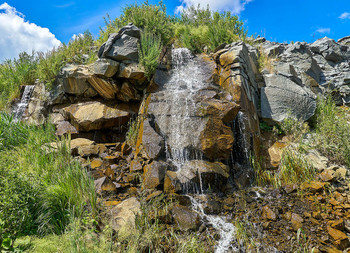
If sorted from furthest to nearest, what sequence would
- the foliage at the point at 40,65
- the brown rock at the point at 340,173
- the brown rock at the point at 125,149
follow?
the foliage at the point at 40,65 → the brown rock at the point at 125,149 → the brown rock at the point at 340,173

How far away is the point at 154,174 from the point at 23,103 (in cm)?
704

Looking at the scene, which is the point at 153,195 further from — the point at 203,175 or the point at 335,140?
the point at 335,140

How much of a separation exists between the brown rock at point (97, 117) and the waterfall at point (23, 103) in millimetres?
2877

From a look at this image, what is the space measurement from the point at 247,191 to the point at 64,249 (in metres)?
3.41

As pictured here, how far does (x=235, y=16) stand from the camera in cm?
928

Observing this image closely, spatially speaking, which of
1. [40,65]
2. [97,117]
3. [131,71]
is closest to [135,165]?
[97,117]

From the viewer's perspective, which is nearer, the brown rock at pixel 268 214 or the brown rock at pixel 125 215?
the brown rock at pixel 125 215

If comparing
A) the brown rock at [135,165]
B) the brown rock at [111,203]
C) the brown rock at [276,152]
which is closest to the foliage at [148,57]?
the brown rock at [135,165]

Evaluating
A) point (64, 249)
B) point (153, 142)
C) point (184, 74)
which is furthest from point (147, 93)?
point (64, 249)

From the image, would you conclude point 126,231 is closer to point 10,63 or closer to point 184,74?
point 184,74

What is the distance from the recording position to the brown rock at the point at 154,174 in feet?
13.0

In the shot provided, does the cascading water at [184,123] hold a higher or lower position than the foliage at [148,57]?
lower

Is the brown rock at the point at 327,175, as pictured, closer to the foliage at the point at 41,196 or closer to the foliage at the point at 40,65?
the foliage at the point at 41,196

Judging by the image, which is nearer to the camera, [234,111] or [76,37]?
[234,111]
